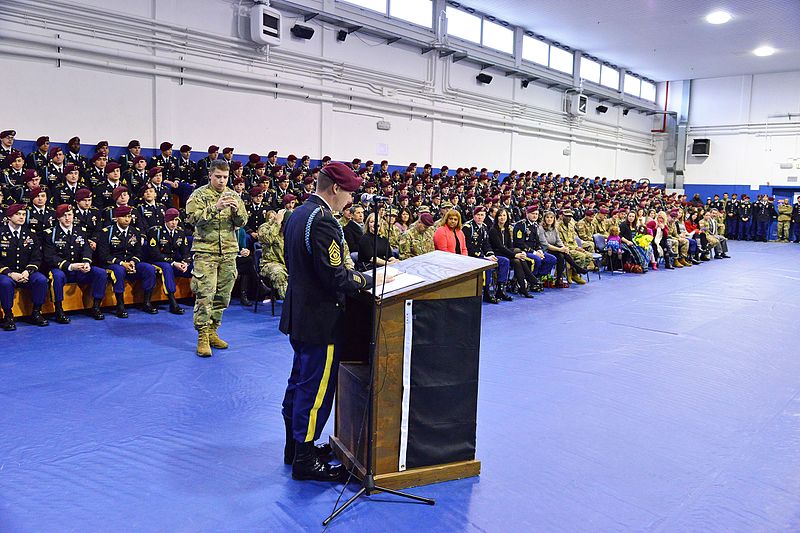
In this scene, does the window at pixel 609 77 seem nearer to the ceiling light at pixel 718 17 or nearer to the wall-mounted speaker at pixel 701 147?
the wall-mounted speaker at pixel 701 147

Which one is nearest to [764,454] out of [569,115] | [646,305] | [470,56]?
[646,305]

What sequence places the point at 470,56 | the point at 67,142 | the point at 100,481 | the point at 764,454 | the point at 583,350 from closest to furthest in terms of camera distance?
the point at 100,481
the point at 764,454
the point at 583,350
the point at 67,142
the point at 470,56

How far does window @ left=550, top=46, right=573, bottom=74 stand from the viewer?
19.5 meters

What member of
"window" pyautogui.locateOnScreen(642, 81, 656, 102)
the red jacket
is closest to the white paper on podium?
the red jacket

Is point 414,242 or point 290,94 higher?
point 290,94

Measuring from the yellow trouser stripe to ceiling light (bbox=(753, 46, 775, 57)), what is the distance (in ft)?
69.9

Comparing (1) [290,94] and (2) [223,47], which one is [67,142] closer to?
(2) [223,47]

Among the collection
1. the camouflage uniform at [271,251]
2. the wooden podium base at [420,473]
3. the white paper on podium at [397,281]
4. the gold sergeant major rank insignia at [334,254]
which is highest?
the gold sergeant major rank insignia at [334,254]

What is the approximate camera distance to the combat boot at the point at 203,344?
538cm

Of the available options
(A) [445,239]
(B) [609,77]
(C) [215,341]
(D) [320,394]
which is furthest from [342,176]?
(B) [609,77]

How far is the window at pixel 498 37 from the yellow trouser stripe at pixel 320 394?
602 inches

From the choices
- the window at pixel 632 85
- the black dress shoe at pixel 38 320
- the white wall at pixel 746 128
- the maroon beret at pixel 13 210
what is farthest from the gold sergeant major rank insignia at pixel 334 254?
the white wall at pixel 746 128

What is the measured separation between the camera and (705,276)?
12.0 meters

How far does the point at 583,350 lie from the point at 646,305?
3156 mm
